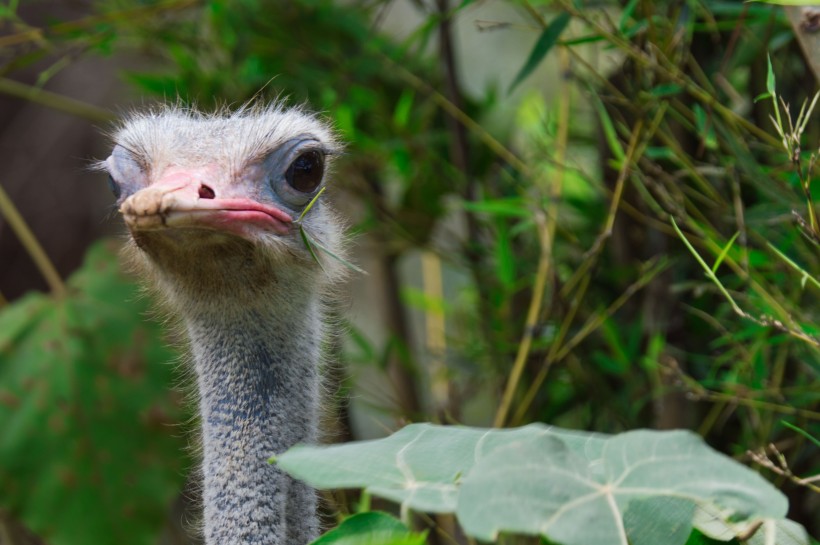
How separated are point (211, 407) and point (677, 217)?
0.83m

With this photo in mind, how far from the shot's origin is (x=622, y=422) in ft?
7.26

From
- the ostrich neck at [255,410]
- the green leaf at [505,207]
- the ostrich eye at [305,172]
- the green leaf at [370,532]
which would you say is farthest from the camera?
the green leaf at [505,207]

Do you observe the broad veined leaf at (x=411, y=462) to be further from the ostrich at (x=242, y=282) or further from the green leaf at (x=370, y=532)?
the ostrich at (x=242, y=282)

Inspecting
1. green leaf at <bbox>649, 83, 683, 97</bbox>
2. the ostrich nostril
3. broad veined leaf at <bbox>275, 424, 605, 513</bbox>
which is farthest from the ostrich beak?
green leaf at <bbox>649, 83, 683, 97</bbox>

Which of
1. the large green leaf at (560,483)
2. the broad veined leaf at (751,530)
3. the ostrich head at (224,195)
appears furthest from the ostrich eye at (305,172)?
the broad veined leaf at (751,530)

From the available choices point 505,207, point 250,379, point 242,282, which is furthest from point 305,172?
point 505,207

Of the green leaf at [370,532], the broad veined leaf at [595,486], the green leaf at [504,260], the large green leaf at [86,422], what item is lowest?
the large green leaf at [86,422]

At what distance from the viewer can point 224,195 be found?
1416 millimetres

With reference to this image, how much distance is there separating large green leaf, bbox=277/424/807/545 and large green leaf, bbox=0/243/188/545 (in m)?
1.32

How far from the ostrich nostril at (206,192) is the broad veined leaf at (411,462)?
18.6 inches

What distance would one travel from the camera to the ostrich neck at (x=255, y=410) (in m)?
1.40

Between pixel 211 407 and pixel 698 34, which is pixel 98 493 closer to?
pixel 211 407

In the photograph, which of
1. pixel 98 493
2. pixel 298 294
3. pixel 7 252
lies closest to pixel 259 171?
pixel 298 294

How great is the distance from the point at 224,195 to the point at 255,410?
286 millimetres
